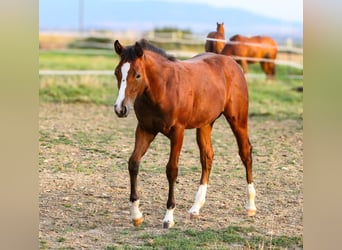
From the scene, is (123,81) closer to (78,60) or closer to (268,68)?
(268,68)

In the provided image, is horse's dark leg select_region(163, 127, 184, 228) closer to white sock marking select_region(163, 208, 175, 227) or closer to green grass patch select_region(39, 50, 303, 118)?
white sock marking select_region(163, 208, 175, 227)

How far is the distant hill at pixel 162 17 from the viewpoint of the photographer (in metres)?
4.72

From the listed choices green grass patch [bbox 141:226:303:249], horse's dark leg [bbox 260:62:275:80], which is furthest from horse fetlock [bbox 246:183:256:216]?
horse's dark leg [bbox 260:62:275:80]

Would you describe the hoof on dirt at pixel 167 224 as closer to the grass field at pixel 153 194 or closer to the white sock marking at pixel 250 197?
the grass field at pixel 153 194

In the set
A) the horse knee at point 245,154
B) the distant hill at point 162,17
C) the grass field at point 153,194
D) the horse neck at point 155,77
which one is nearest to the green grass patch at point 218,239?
the grass field at point 153,194

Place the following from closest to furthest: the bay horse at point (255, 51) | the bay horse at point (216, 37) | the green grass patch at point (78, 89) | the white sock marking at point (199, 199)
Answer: the white sock marking at point (199, 199) < the bay horse at point (216, 37) < the bay horse at point (255, 51) < the green grass patch at point (78, 89)

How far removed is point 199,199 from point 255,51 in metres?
3.16

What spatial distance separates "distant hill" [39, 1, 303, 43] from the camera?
4.72m

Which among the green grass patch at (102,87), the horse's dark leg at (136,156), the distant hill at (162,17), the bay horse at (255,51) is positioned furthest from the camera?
the green grass patch at (102,87)

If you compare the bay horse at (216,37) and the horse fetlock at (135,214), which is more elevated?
the bay horse at (216,37)

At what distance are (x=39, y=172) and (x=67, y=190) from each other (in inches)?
6.5

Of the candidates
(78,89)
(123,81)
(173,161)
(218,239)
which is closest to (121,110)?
(123,81)

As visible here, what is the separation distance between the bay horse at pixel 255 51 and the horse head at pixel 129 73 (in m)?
1.84

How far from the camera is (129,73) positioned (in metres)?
3.07
